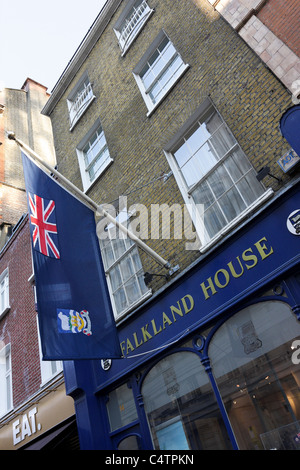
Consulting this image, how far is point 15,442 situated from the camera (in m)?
10.4

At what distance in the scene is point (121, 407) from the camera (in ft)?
25.0

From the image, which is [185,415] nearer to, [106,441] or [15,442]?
[106,441]

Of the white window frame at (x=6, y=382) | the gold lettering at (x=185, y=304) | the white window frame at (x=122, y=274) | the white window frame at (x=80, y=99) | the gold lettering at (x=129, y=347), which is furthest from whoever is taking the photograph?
the white window frame at (x=6, y=382)

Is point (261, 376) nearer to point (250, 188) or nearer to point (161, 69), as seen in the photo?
point (250, 188)

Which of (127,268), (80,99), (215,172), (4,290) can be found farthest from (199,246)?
(4,290)

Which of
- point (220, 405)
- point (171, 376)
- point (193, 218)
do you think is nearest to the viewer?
point (220, 405)

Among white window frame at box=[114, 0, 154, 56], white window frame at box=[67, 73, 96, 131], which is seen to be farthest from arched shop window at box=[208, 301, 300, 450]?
white window frame at box=[67, 73, 96, 131]

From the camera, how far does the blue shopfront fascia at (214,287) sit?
5.53 metres

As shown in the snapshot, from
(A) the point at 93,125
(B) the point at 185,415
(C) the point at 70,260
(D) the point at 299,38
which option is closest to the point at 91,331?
(C) the point at 70,260

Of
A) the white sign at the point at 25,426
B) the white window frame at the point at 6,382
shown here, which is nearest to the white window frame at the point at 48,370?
the white sign at the point at 25,426

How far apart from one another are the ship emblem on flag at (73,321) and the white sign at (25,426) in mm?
5026

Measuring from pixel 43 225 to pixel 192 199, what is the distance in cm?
289

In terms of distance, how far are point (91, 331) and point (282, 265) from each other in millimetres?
3161

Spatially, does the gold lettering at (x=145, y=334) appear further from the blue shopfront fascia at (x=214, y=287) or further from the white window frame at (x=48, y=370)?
the white window frame at (x=48, y=370)
